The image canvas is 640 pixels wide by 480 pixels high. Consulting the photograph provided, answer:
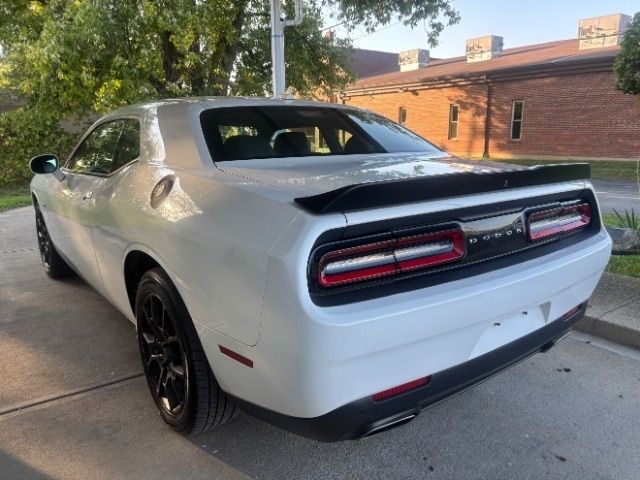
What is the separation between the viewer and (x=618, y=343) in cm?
355

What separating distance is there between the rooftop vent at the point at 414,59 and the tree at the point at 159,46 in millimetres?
16562

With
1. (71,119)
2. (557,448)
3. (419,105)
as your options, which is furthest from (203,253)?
(419,105)

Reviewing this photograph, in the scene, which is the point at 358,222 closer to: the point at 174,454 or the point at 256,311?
the point at 256,311

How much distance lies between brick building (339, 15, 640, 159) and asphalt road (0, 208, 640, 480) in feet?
50.3

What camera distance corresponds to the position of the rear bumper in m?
1.77

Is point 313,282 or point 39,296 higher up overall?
point 313,282

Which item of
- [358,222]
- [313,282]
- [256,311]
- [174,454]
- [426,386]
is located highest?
[358,222]

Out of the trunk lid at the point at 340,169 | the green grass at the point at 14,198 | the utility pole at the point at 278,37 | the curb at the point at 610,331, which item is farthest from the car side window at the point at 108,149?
the green grass at the point at 14,198

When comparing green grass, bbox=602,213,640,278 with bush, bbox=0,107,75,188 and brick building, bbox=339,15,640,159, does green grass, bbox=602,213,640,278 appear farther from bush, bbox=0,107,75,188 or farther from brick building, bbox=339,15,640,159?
brick building, bbox=339,15,640,159

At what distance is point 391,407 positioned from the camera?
6.01ft

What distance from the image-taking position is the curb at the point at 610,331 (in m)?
3.47

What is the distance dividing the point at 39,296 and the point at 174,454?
2.84 m

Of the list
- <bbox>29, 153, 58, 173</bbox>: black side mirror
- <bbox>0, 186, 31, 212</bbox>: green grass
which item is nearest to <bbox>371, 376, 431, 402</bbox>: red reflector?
<bbox>29, 153, 58, 173</bbox>: black side mirror

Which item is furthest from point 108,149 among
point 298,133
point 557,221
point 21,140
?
point 21,140
